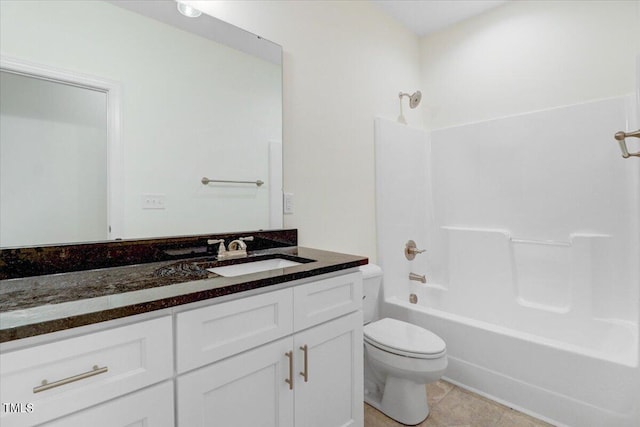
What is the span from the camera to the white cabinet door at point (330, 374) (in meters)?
1.14

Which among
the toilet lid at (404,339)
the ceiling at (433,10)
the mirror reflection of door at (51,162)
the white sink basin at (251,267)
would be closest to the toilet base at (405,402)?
the toilet lid at (404,339)

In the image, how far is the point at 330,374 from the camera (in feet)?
4.08

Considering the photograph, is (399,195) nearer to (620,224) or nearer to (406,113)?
(406,113)

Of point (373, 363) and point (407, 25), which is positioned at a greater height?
point (407, 25)

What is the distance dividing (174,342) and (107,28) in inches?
47.8

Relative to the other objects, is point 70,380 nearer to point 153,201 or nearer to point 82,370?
point 82,370

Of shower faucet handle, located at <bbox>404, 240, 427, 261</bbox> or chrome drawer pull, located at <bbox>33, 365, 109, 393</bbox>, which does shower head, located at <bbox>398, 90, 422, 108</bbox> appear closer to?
shower faucet handle, located at <bbox>404, 240, 427, 261</bbox>

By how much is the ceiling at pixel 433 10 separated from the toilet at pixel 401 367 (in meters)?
2.20

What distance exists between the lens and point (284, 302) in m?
1.08

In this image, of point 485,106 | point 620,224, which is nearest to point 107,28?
point 485,106

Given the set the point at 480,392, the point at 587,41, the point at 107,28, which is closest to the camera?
the point at 107,28

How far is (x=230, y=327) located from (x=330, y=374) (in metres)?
0.51

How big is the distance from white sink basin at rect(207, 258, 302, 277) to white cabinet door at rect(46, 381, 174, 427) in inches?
20.1

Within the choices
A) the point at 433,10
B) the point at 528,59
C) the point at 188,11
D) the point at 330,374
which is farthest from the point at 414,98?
the point at 330,374
